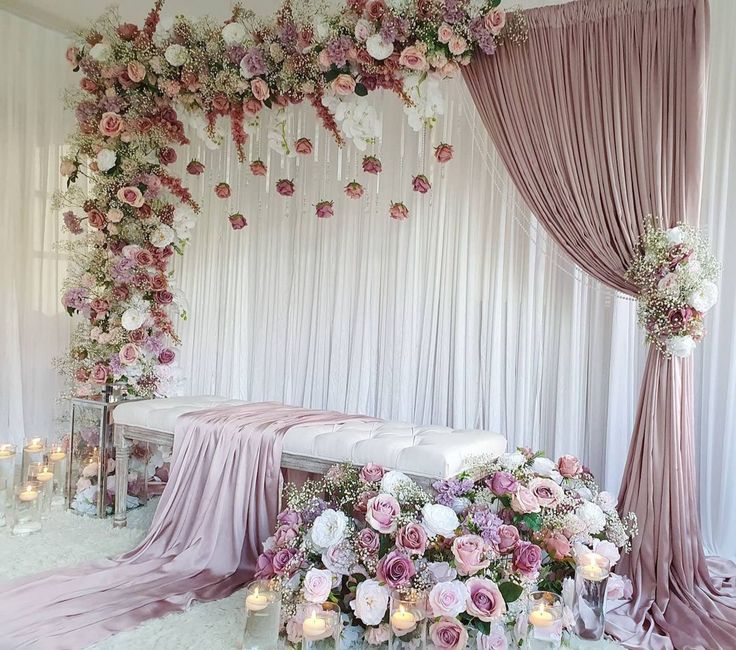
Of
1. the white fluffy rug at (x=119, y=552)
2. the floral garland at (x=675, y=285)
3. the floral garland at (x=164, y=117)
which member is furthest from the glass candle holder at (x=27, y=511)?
the floral garland at (x=675, y=285)

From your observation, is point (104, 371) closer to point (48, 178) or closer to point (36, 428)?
point (36, 428)

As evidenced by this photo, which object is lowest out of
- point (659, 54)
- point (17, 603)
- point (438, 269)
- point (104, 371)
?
point (17, 603)

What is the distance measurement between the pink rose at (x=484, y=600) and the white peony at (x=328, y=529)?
45 cm

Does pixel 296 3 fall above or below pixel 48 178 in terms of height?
above

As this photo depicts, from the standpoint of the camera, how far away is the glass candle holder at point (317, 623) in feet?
6.56

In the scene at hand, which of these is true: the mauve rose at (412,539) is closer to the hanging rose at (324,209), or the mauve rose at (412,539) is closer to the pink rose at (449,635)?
the pink rose at (449,635)

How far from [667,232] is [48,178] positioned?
4.30m

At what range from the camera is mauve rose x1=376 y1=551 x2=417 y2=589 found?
2.07m

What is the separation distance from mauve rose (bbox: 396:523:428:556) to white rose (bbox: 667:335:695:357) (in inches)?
49.7

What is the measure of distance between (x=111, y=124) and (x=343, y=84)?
1.30 meters

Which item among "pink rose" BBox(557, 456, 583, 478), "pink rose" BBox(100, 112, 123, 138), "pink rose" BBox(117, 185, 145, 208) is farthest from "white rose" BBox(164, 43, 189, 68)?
"pink rose" BBox(557, 456, 583, 478)

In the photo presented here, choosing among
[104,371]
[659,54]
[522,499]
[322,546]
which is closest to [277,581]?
[322,546]

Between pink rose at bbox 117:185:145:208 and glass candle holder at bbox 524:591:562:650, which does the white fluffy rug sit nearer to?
glass candle holder at bbox 524:591:562:650

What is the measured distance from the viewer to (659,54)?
8.79 ft
